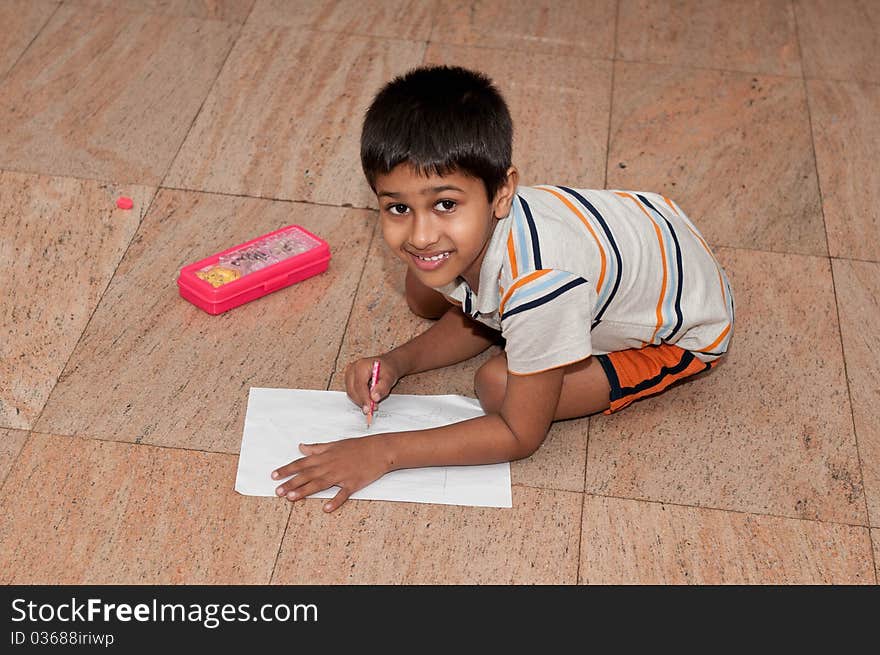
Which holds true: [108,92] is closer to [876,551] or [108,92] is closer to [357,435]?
[357,435]

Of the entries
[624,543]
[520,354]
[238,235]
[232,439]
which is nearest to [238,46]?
[238,235]

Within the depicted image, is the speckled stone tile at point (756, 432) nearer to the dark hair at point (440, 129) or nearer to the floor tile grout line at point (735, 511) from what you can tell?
the floor tile grout line at point (735, 511)

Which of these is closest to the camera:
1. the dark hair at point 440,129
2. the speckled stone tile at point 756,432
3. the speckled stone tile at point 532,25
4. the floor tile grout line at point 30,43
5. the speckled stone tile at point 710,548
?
the dark hair at point 440,129

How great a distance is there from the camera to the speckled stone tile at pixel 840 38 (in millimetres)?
2410

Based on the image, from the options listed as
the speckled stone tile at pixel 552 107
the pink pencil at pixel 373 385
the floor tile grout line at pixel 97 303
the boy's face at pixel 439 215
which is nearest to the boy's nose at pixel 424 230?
the boy's face at pixel 439 215

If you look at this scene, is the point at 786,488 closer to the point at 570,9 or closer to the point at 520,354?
the point at 520,354

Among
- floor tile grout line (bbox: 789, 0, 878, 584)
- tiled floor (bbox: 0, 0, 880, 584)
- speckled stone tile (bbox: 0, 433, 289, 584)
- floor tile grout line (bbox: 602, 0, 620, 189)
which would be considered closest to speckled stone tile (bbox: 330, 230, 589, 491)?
tiled floor (bbox: 0, 0, 880, 584)

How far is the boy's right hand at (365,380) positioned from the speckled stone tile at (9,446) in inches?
16.8

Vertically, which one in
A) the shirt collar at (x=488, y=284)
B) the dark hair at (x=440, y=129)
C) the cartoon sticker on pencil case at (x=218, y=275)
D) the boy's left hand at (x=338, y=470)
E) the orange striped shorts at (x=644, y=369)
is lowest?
the orange striped shorts at (x=644, y=369)

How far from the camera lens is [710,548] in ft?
4.54

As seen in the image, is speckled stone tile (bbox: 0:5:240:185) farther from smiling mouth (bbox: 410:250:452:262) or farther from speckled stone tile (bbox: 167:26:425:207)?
smiling mouth (bbox: 410:250:452:262)

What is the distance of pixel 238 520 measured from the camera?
137 cm

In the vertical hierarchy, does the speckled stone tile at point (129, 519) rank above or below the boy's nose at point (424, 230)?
below
